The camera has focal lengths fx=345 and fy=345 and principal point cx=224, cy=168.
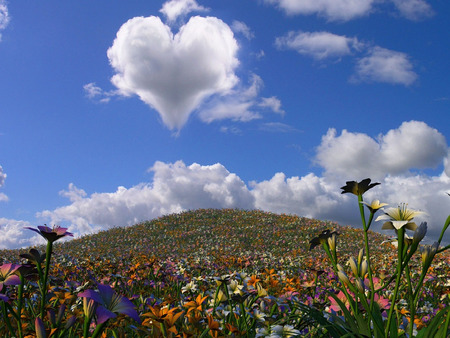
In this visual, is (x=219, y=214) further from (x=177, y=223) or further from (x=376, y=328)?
(x=376, y=328)

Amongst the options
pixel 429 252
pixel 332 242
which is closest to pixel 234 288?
pixel 332 242

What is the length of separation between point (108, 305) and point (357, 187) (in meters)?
2.09

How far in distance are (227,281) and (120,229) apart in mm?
28319

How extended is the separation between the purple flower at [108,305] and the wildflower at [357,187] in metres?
1.96

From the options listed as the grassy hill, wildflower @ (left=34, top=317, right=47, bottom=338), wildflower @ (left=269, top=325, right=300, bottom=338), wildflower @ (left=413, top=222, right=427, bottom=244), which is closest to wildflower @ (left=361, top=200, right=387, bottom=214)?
wildflower @ (left=413, top=222, right=427, bottom=244)

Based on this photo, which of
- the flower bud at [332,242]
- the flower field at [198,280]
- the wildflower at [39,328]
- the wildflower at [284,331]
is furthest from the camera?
the flower bud at [332,242]

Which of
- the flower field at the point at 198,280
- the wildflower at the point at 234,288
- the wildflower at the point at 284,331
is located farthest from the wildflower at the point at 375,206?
the wildflower at the point at 234,288

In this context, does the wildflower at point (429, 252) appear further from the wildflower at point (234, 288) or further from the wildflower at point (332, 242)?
the wildflower at point (234, 288)

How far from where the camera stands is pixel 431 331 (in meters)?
2.71

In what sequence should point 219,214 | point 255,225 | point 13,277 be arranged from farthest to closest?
point 219,214 < point 255,225 < point 13,277

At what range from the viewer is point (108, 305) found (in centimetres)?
159

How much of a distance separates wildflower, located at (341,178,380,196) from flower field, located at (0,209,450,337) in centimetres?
74

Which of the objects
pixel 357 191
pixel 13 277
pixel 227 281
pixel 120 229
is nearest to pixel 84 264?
pixel 227 281

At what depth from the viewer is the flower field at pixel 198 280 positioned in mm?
2311
